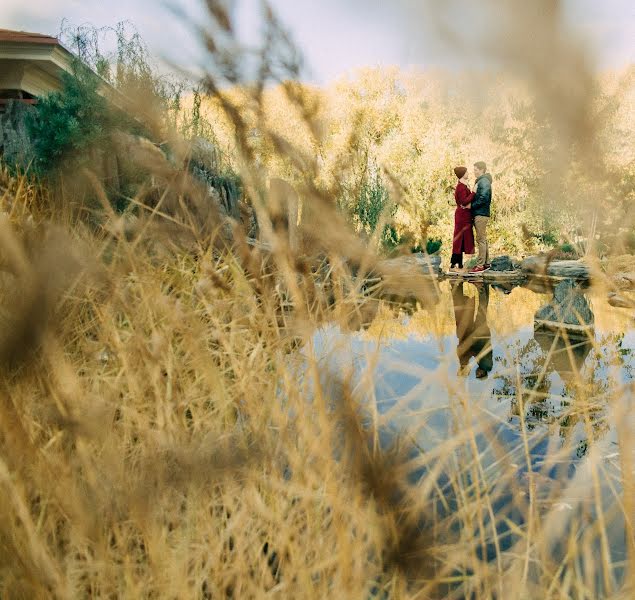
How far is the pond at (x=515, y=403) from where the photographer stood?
0.60m

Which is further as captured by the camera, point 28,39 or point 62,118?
point 28,39

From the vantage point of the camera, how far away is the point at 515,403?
65.6 inches

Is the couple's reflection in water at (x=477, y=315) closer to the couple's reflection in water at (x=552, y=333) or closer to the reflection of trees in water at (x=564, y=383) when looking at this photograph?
the couple's reflection in water at (x=552, y=333)

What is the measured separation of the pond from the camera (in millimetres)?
599

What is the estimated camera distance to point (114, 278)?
0.64 metres

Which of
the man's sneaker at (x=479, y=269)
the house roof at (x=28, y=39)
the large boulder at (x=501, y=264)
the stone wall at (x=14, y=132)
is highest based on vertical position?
the house roof at (x=28, y=39)

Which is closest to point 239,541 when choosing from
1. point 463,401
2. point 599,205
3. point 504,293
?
point 463,401

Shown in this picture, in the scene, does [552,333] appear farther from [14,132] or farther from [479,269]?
[14,132]

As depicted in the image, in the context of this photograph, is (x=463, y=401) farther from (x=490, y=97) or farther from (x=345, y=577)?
(x=490, y=97)

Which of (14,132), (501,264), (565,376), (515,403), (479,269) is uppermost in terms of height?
(14,132)

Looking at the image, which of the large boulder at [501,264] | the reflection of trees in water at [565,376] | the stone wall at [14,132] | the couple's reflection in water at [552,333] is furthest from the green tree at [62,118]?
the large boulder at [501,264]

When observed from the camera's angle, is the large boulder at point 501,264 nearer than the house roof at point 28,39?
No

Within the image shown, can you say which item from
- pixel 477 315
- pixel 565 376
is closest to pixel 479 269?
pixel 477 315

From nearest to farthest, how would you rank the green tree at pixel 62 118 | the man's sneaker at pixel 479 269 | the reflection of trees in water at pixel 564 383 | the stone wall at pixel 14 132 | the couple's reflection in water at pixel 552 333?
1. the reflection of trees in water at pixel 564 383
2. the couple's reflection in water at pixel 552 333
3. the green tree at pixel 62 118
4. the stone wall at pixel 14 132
5. the man's sneaker at pixel 479 269
